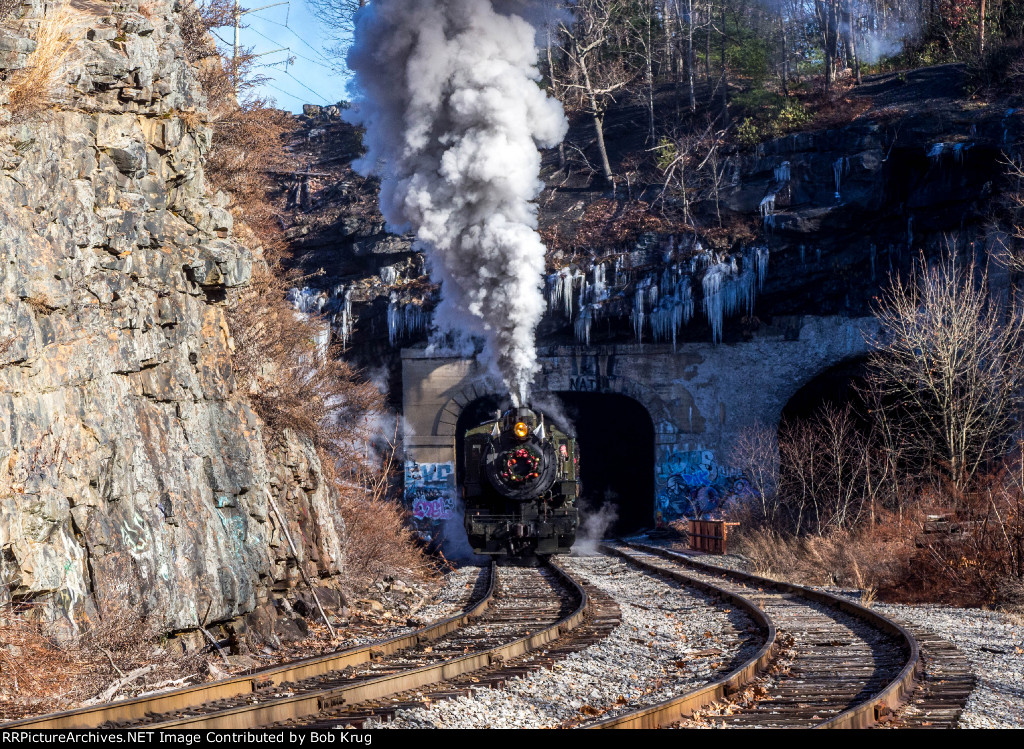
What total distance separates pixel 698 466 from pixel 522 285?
9764 mm

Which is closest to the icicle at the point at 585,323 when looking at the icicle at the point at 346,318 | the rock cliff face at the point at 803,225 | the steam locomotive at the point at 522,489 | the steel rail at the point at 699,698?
the rock cliff face at the point at 803,225

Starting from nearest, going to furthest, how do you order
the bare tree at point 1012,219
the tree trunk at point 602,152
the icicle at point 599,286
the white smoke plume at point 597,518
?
the bare tree at point 1012,219 → the icicle at point 599,286 → the white smoke plume at point 597,518 → the tree trunk at point 602,152

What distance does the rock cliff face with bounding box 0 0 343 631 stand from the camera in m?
8.82

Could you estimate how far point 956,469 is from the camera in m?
20.5

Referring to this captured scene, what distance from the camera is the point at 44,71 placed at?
32.6 feet

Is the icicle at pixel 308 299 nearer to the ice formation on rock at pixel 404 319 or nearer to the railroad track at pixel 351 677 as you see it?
the ice formation on rock at pixel 404 319

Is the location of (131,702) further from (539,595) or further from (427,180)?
(427,180)

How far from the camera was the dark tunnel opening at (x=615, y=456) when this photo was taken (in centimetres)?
3391

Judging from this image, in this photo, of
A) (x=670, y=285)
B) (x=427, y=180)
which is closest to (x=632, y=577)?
(x=427, y=180)

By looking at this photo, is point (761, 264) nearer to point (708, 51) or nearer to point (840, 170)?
point (840, 170)

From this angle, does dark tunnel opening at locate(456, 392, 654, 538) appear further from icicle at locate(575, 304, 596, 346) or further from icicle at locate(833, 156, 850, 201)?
icicle at locate(833, 156, 850, 201)

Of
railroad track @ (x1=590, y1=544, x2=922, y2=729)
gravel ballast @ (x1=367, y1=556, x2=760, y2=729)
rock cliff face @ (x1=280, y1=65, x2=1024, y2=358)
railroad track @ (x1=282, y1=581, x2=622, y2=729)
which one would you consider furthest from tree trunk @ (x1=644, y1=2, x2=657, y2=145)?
railroad track @ (x1=282, y1=581, x2=622, y2=729)

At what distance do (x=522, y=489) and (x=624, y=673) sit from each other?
1120cm

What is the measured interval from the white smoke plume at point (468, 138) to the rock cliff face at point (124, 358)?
26.6ft
